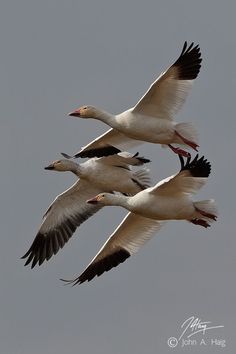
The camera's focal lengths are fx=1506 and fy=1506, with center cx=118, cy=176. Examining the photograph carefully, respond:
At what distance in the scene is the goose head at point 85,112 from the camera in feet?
71.1

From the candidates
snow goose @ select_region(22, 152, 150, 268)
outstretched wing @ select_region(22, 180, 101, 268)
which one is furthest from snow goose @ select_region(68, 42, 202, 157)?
outstretched wing @ select_region(22, 180, 101, 268)

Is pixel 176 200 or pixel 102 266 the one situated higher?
pixel 176 200

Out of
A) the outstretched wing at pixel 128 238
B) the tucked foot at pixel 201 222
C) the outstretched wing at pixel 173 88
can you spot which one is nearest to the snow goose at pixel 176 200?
the tucked foot at pixel 201 222

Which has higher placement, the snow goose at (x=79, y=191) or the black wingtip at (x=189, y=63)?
the black wingtip at (x=189, y=63)

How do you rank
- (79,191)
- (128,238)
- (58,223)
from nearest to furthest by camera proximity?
(128,238) < (79,191) < (58,223)

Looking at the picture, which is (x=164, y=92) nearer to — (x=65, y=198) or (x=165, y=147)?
(x=165, y=147)

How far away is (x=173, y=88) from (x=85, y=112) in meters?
1.95

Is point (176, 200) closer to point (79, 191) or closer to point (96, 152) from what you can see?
point (96, 152)

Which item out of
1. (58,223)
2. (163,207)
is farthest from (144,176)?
(163,207)

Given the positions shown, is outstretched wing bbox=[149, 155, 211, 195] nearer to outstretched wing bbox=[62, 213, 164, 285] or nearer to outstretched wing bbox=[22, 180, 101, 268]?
outstretched wing bbox=[62, 213, 164, 285]

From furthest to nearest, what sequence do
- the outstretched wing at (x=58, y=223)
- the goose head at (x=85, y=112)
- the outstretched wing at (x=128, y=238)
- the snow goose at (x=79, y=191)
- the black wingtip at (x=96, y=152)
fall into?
the outstretched wing at (x=58, y=223)
the snow goose at (x=79, y=191)
the black wingtip at (x=96, y=152)
the goose head at (x=85, y=112)
the outstretched wing at (x=128, y=238)

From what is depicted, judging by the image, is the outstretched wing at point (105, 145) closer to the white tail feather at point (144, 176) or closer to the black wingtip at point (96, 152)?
the black wingtip at point (96, 152)

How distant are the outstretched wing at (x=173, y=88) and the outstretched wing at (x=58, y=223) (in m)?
2.98

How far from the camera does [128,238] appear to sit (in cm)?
2138
